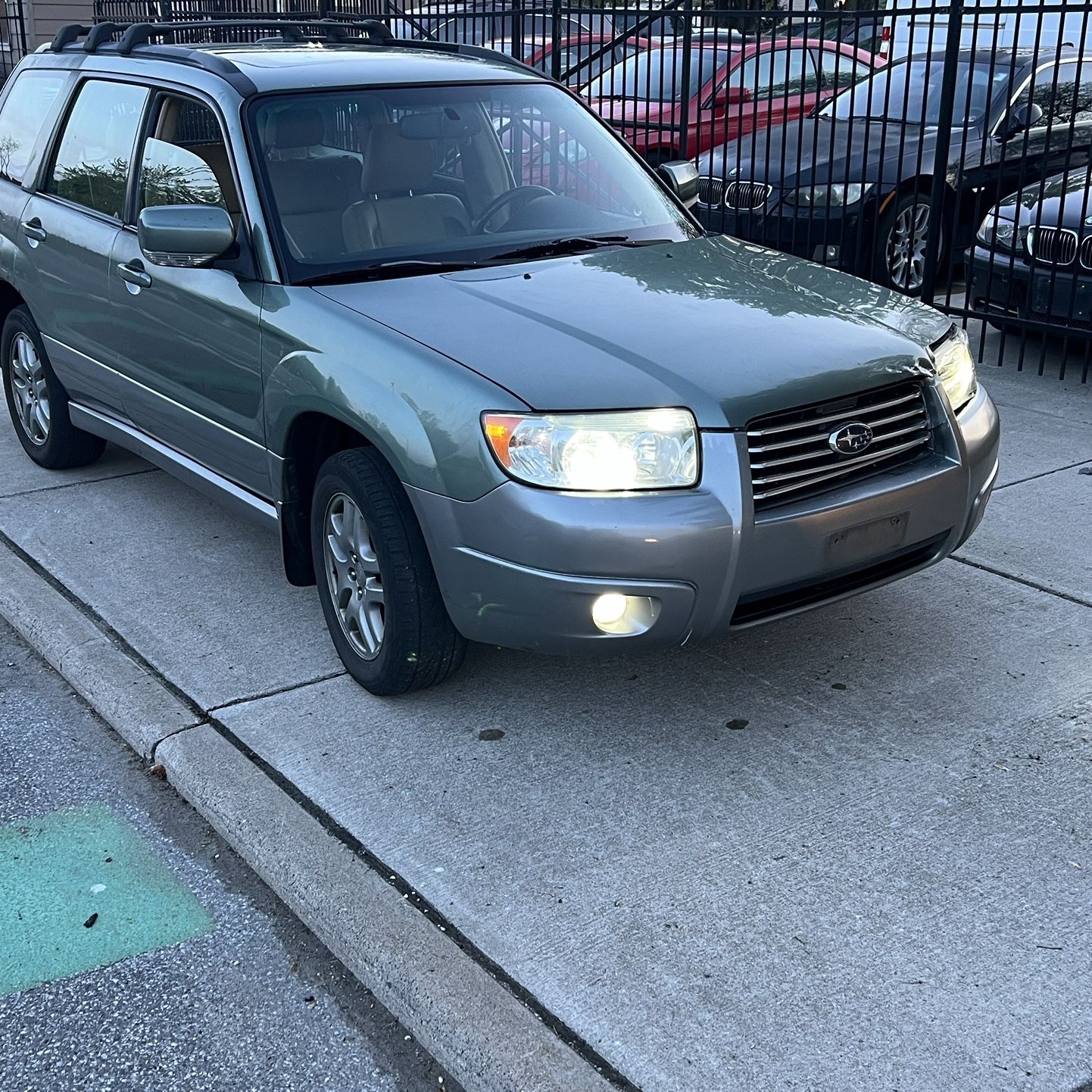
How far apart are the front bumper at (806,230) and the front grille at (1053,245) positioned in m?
1.57

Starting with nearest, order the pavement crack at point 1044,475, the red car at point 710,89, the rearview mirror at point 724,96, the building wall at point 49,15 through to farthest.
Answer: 1. the pavement crack at point 1044,475
2. the red car at point 710,89
3. the rearview mirror at point 724,96
4. the building wall at point 49,15

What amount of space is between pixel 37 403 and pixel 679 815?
421 cm

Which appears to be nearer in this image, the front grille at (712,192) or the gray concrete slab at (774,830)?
the gray concrete slab at (774,830)

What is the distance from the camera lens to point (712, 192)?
10.2 metres

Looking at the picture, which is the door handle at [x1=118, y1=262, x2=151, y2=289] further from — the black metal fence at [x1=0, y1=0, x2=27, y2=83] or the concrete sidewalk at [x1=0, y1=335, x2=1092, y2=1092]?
the black metal fence at [x1=0, y1=0, x2=27, y2=83]

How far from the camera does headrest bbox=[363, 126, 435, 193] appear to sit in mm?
4488

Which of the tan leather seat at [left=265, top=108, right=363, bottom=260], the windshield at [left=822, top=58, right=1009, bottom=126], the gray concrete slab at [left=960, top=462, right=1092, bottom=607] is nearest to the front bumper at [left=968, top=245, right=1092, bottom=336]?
the gray concrete slab at [left=960, top=462, right=1092, bottom=607]

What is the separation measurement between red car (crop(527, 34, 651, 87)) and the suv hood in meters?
6.69

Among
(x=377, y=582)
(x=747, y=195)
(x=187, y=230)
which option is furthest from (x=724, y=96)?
(x=377, y=582)

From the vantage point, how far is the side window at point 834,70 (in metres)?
10.3

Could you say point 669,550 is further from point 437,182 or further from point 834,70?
point 834,70

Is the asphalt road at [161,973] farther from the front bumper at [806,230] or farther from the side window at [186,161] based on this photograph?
the front bumper at [806,230]

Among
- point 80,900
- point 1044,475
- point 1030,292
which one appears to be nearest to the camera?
point 80,900

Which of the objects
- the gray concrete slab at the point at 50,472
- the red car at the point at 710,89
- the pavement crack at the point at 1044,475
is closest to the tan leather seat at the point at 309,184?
the gray concrete slab at the point at 50,472
